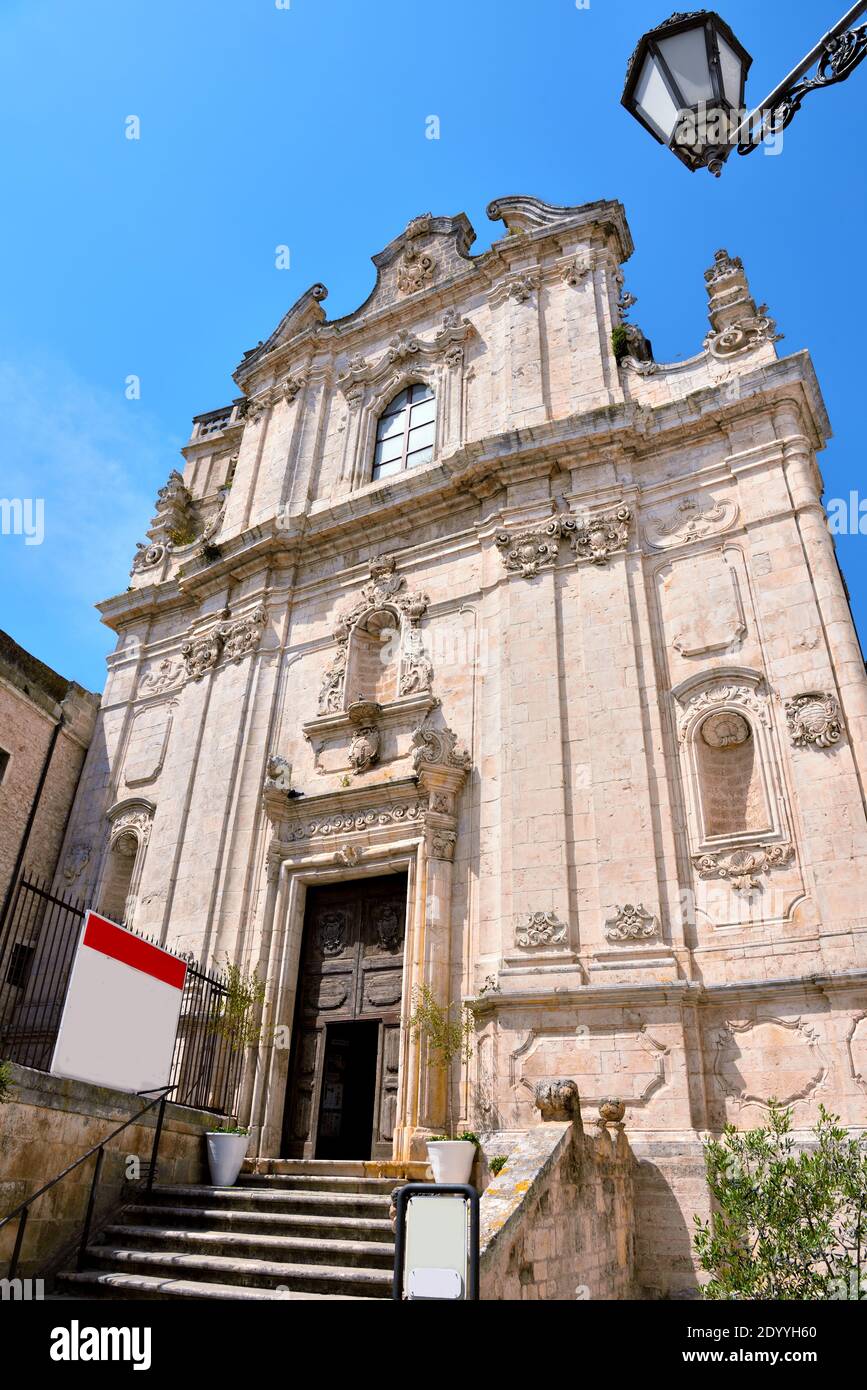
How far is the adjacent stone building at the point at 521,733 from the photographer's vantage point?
912 centimetres

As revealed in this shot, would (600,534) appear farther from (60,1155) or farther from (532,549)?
(60,1155)

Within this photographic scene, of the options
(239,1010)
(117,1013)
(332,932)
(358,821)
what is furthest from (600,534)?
(117,1013)

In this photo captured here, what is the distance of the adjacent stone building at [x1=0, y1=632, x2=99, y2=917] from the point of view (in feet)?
47.1

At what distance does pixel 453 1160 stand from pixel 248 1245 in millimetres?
2147

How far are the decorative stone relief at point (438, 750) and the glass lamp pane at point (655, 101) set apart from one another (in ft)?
→ 27.4

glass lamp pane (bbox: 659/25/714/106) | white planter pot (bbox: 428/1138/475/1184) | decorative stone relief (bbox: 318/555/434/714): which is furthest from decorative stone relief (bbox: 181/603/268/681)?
glass lamp pane (bbox: 659/25/714/106)

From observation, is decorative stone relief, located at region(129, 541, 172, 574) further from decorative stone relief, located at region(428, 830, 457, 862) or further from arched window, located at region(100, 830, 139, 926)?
decorative stone relief, located at region(428, 830, 457, 862)

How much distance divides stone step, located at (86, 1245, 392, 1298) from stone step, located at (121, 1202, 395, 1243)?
471 mm

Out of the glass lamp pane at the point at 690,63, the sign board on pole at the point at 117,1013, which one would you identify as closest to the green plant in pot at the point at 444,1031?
the sign board on pole at the point at 117,1013
